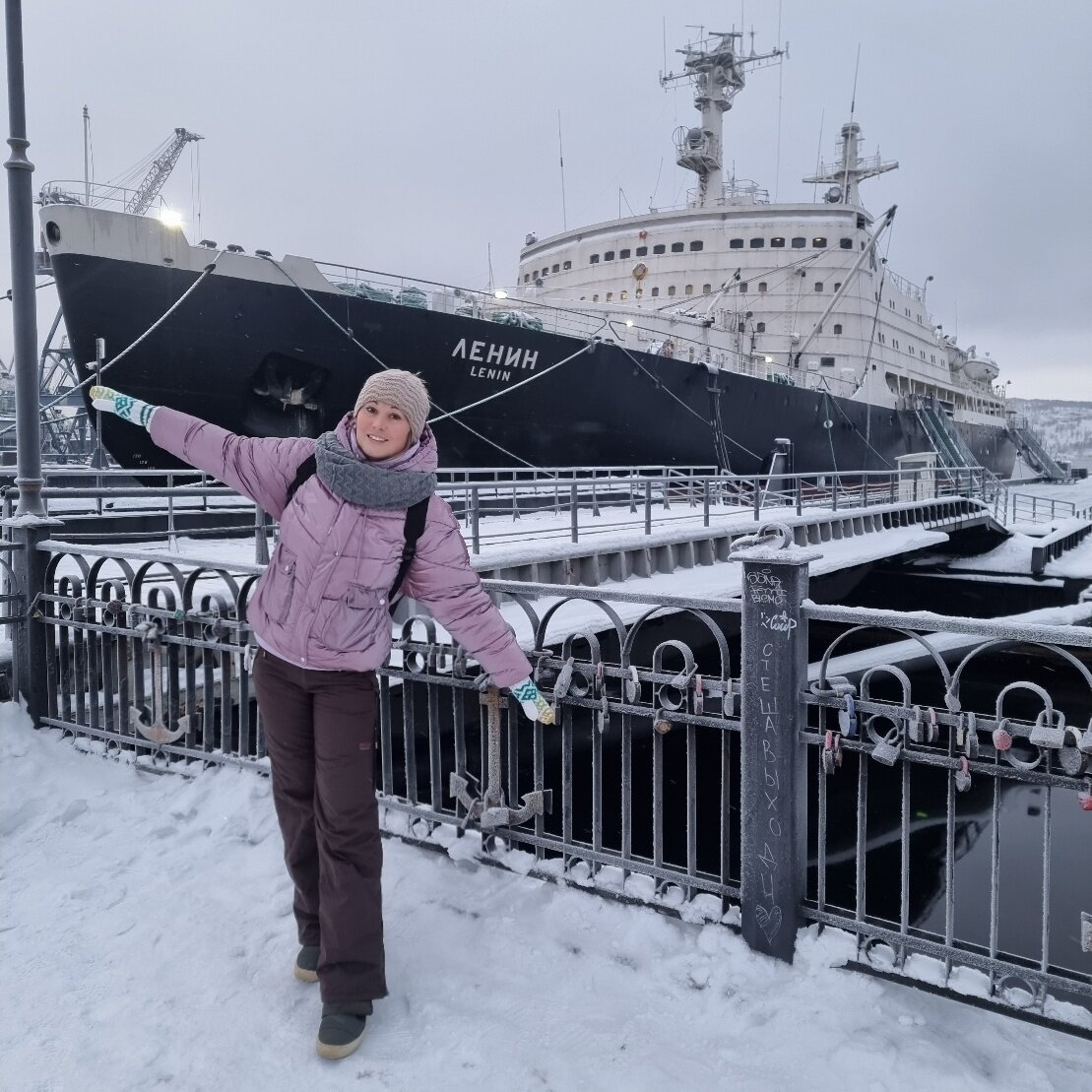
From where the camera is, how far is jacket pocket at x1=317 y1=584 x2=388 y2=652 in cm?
251

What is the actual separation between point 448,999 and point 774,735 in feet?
4.63

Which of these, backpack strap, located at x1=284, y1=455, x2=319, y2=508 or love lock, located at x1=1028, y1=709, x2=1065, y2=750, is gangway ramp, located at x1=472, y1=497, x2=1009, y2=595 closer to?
love lock, located at x1=1028, y1=709, x2=1065, y2=750

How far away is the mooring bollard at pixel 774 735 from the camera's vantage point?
2912 mm

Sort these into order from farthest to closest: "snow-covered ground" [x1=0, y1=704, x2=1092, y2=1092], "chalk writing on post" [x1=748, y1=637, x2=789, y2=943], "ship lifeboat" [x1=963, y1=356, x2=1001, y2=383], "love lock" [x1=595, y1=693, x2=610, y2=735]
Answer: "ship lifeboat" [x1=963, y1=356, x2=1001, y2=383]
"love lock" [x1=595, y1=693, x2=610, y2=735]
"chalk writing on post" [x1=748, y1=637, x2=789, y2=943]
"snow-covered ground" [x1=0, y1=704, x2=1092, y2=1092]

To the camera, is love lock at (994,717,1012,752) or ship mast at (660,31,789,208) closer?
love lock at (994,717,1012,752)

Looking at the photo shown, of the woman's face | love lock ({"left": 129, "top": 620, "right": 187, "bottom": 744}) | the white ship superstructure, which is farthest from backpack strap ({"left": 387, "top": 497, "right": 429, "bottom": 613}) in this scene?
the white ship superstructure

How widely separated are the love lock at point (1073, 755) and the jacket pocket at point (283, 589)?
236cm

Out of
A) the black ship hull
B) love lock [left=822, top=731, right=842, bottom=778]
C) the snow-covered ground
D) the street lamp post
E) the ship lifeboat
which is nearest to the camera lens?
the snow-covered ground

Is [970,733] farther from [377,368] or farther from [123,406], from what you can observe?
[377,368]

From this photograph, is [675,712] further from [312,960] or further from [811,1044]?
[312,960]

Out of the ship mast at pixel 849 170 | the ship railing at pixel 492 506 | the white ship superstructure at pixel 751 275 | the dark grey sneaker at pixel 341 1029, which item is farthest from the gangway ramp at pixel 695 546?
the ship mast at pixel 849 170

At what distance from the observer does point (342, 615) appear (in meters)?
2.52

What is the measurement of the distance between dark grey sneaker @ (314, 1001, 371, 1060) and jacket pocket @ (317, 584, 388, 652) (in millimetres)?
1062

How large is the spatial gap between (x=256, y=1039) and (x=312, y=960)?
285 mm
